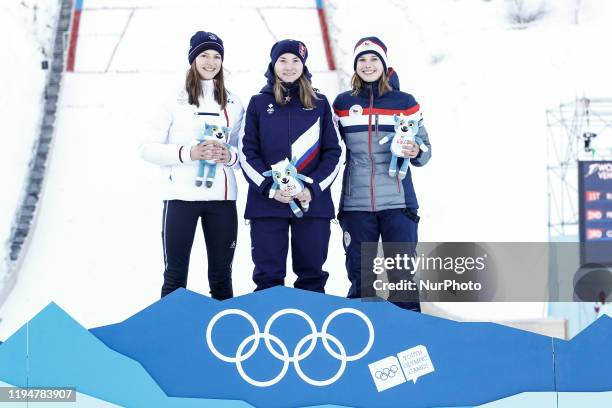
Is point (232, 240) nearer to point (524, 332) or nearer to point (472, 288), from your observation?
point (472, 288)

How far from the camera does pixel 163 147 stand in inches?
136

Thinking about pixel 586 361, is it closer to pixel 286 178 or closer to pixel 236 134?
pixel 286 178

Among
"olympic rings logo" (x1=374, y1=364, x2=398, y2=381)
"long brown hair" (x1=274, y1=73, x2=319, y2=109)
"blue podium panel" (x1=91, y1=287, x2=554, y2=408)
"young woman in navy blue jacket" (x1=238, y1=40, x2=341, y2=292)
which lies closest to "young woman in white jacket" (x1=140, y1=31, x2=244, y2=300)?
"young woman in navy blue jacket" (x1=238, y1=40, x2=341, y2=292)

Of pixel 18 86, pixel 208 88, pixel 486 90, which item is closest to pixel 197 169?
pixel 208 88

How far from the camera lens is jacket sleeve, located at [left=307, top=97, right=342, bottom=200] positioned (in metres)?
3.33

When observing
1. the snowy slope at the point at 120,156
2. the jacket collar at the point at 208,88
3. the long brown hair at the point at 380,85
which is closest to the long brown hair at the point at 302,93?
the long brown hair at the point at 380,85

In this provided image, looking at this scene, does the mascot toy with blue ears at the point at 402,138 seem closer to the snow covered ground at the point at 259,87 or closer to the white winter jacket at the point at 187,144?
the white winter jacket at the point at 187,144

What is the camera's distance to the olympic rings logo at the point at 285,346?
3.03 meters

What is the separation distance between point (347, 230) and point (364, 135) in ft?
1.23

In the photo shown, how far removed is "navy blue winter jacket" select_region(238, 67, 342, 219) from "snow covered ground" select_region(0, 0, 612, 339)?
243 centimetres

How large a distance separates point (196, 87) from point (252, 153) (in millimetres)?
399

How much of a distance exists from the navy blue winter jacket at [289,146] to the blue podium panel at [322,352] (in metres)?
0.43

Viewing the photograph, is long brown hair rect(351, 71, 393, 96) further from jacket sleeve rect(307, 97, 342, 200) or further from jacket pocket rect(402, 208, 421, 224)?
jacket pocket rect(402, 208, 421, 224)

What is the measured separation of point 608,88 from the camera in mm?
9523
